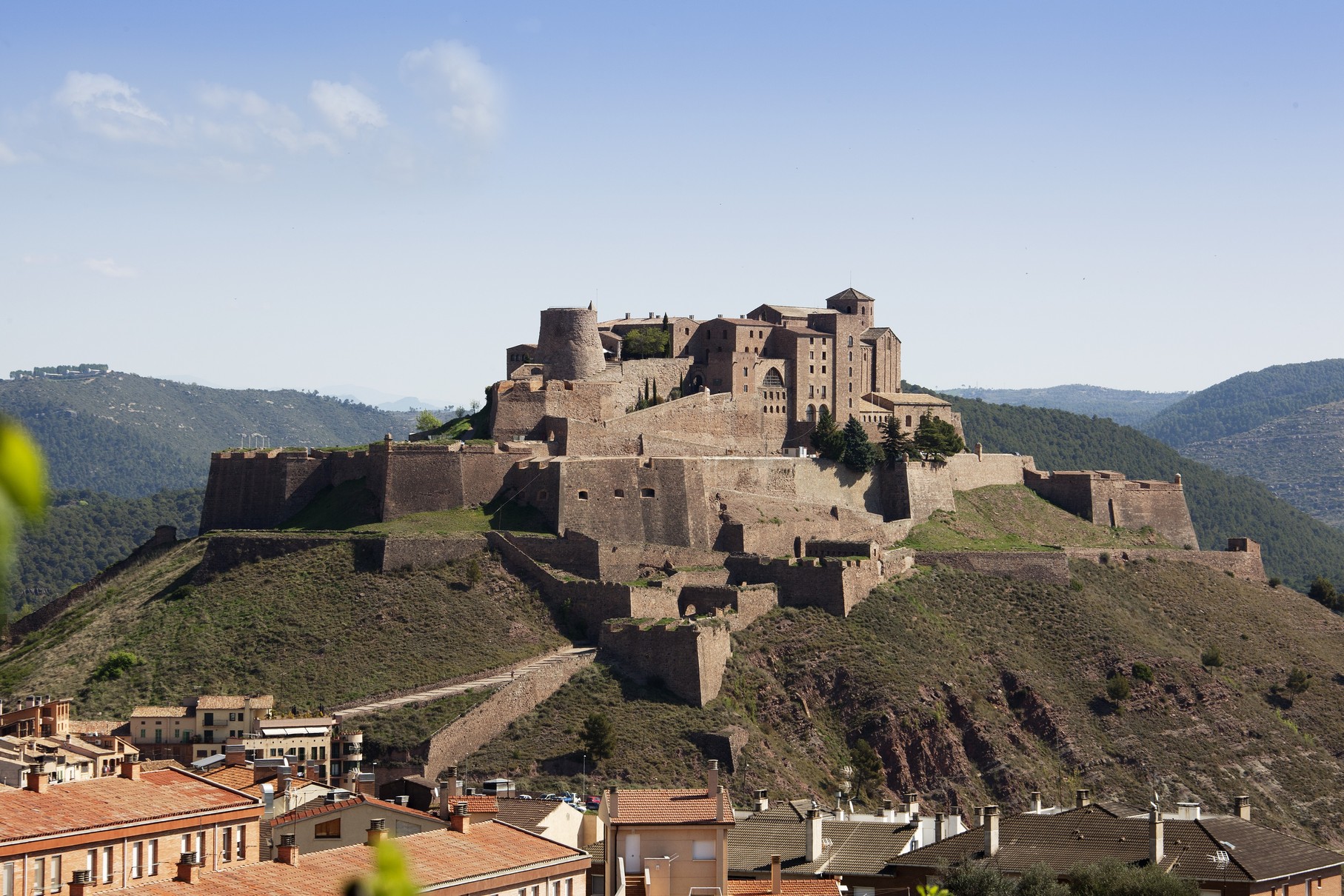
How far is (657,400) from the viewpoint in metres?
78.8

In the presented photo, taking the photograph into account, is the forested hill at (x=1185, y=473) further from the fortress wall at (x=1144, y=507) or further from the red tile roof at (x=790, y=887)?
the red tile roof at (x=790, y=887)

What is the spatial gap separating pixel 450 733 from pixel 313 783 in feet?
52.4

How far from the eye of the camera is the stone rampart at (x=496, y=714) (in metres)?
55.7

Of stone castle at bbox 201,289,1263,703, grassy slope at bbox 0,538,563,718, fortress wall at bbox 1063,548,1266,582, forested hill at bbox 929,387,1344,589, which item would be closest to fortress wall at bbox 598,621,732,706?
stone castle at bbox 201,289,1263,703

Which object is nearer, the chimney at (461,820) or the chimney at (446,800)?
the chimney at (461,820)

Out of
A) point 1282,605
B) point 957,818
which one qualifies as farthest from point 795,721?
point 1282,605

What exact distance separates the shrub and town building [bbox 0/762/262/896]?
103ft

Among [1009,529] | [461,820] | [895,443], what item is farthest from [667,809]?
[1009,529]

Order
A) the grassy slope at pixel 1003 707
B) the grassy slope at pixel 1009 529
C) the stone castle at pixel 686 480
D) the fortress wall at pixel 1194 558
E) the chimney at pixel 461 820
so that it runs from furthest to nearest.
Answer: the fortress wall at pixel 1194 558
the grassy slope at pixel 1009 529
the stone castle at pixel 686 480
the grassy slope at pixel 1003 707
the chimney at pixel 461 820

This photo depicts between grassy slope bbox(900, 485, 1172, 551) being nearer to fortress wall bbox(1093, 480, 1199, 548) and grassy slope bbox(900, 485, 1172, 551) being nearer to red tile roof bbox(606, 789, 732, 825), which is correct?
fortress wall bbox(1093, 480, 1199, 548)

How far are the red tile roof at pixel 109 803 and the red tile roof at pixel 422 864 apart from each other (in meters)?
2.34

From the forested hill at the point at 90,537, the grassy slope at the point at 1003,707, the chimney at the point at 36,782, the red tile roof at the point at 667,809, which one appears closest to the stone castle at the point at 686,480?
the grassy slope at the point at 1003,707

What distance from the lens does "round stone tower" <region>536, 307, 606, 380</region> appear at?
78.1 metres

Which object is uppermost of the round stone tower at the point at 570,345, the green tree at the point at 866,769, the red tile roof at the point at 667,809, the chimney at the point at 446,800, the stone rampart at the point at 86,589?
the round stone tower at the point at 570,345
